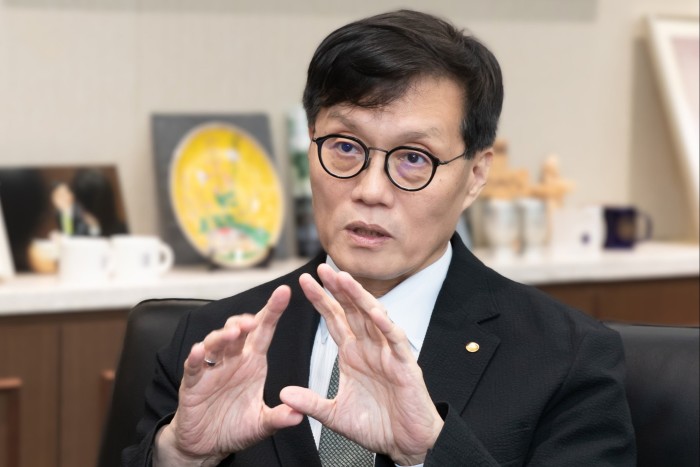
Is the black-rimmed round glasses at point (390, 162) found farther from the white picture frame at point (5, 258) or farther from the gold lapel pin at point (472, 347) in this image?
the white picture frame at point (5, 258)

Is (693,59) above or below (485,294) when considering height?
above

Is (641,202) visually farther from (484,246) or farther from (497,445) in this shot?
(497,445)

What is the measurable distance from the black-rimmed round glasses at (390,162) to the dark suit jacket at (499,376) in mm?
196

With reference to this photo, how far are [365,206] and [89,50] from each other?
5.19 ft

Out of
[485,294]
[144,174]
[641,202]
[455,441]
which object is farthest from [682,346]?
[641,202]

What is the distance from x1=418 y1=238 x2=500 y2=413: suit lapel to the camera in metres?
1.63

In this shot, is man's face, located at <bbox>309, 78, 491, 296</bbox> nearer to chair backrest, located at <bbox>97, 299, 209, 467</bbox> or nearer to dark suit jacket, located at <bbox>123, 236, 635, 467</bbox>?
dark suit jacket, located at <bbox>123, 236, 635, 467</bbox>

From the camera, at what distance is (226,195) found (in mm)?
3064

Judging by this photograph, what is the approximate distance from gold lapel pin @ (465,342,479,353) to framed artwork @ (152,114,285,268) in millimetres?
1356

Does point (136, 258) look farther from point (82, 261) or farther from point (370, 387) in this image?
point (370, 387)

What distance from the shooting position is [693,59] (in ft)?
11.9

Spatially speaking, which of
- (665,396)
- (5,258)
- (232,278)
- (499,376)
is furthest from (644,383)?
(5,258)

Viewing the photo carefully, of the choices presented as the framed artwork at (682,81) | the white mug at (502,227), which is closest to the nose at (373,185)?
the white mug at (502,227)

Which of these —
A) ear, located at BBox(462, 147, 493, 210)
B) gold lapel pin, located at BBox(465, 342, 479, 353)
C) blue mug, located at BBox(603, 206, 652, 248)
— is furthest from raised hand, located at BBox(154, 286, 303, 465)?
blue mug, located at BBox(603, 206, 652, 248)
